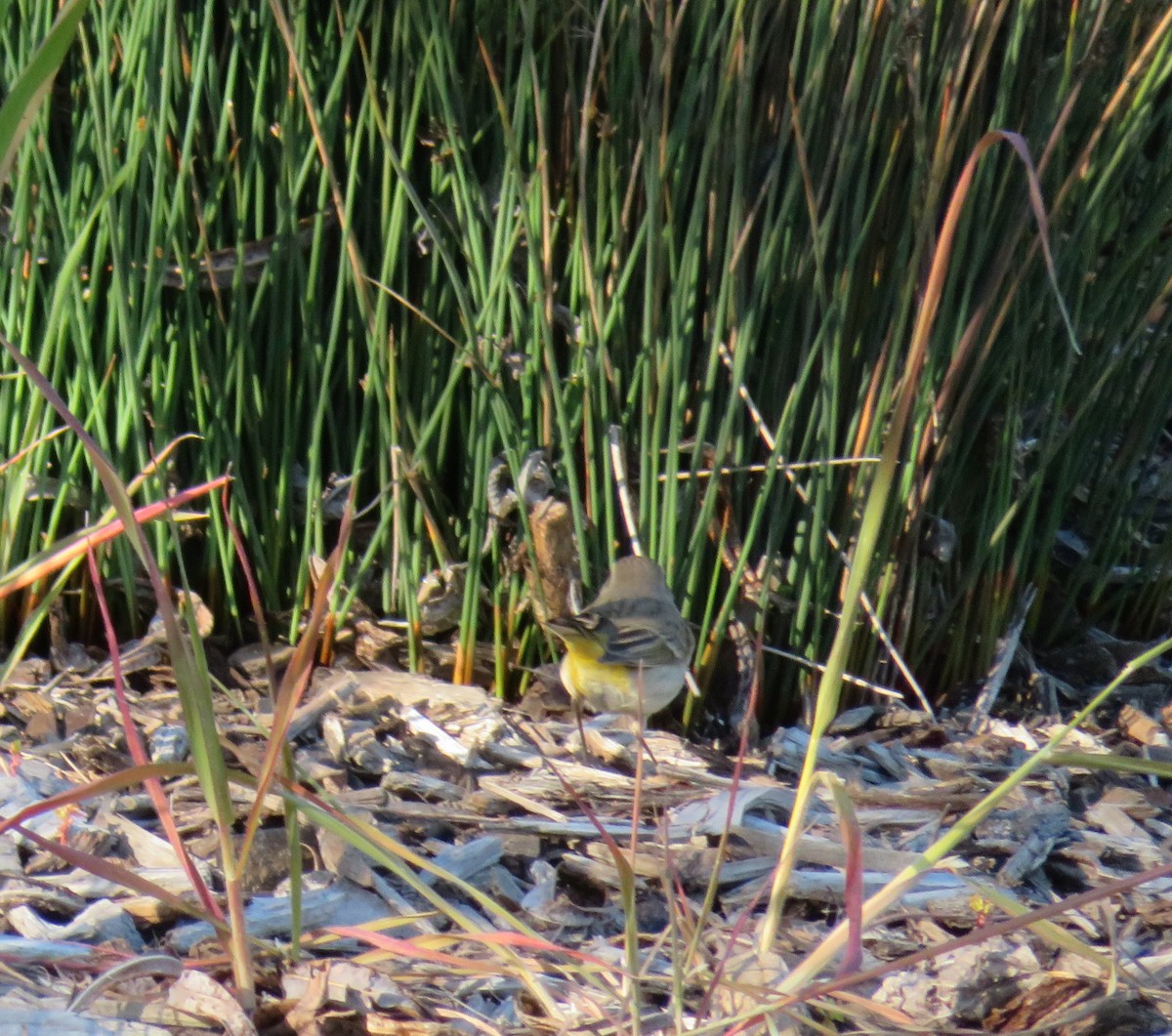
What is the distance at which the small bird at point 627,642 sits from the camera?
252 cm

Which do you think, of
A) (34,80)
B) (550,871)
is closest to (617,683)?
(550,871)

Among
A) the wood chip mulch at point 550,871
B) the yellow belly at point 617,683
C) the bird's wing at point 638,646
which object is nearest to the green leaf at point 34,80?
the wood chip mulch at point 550,871

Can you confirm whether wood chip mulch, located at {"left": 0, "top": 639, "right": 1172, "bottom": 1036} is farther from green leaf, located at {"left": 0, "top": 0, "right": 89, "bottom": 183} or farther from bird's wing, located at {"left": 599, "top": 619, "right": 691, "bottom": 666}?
green leaf, located at {"left": 0, "top": 0, "right": 89, "bottom": 183}

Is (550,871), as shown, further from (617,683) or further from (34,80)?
(34,80)

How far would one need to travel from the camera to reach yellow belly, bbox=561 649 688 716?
2.61 metres

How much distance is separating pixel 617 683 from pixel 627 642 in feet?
0.49

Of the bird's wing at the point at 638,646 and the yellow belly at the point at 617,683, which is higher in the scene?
the bird's wing at the point at 638,646

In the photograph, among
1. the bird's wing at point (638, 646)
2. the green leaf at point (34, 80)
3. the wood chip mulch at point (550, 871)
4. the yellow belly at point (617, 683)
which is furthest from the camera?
the yellow belly at point (617, 683)

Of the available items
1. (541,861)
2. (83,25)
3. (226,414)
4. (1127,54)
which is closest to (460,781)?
(541,861)

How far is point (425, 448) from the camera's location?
2.73m

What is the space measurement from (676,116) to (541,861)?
133cm

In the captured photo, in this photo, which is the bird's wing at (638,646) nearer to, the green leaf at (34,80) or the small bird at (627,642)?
the small bird at (627,642)

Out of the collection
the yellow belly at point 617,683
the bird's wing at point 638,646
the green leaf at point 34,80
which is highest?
the green leaf at point 34,80

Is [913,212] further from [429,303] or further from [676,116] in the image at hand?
[429,303]
